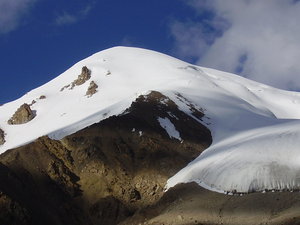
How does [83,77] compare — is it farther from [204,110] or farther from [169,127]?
[169,127]

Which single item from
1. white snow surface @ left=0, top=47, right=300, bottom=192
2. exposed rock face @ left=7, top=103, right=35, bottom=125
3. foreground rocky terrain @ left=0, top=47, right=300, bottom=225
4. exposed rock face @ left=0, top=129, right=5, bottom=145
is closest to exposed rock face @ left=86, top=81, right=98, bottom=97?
white snow surface @ left=0, top=47, right=300, bottom=192

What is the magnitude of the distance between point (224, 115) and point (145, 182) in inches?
797

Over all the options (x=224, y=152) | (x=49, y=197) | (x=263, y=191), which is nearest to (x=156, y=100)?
(x=224, y=152)

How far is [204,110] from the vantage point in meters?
67.8

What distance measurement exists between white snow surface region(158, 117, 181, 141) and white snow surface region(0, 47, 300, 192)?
0.40 m

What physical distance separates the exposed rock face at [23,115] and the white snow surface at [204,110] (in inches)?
43.7

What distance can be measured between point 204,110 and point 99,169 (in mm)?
20189

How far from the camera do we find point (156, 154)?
53.5 metres

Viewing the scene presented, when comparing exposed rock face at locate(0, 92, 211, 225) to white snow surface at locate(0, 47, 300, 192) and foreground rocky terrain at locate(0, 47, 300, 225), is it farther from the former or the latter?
white snow surface at locate(0, 47, 300, 192)

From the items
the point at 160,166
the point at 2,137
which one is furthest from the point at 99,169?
the point at 2,137

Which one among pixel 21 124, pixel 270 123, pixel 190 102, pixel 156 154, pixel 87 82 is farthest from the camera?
pixel 87 82

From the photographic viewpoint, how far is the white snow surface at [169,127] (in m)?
57.6

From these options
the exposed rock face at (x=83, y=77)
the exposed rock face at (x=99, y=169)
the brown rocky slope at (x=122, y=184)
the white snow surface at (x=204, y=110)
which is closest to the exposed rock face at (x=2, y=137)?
the white snow surface at (x=204, y=110)

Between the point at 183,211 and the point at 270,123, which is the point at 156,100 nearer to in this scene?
the point at 270,123
